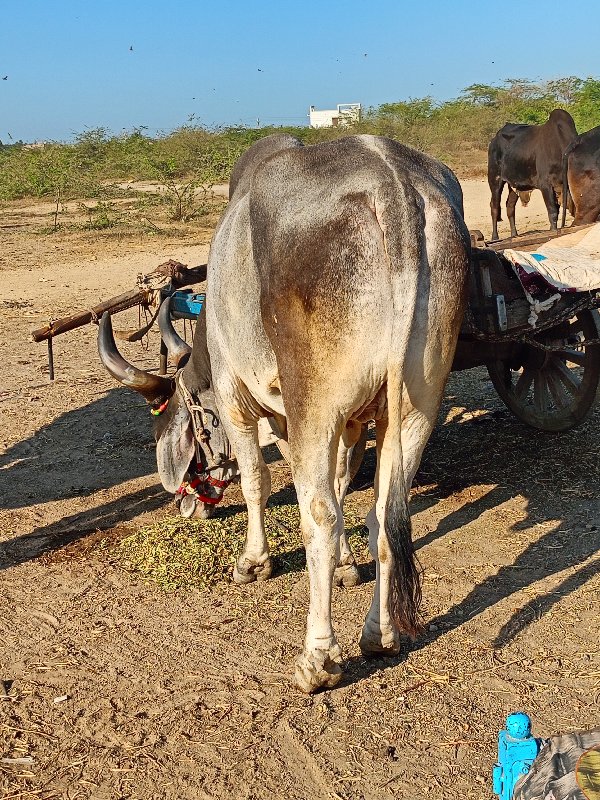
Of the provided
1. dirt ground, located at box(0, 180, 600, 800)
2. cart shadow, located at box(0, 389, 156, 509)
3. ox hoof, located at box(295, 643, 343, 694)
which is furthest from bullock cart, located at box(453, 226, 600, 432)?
cart shadow, located at box(0, 389, 156, 509)

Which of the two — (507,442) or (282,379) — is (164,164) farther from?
(282,379)

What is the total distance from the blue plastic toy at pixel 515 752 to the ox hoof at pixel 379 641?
1.50m

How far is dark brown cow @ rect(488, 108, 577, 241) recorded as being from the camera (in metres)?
14.8

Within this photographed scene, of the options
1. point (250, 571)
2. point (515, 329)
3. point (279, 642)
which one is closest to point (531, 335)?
point (515, 329)

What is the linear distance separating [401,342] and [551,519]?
248 cm

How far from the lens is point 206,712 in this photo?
378cm

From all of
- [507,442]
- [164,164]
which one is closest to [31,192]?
[164,164]

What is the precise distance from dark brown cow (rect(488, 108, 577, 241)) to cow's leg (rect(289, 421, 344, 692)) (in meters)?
11.8

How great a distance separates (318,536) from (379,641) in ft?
1.96

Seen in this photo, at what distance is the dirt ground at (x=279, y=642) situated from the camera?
3.44 metres

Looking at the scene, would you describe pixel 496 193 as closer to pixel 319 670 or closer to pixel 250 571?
pixel 250 571

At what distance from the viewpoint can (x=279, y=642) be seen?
4.32 metres

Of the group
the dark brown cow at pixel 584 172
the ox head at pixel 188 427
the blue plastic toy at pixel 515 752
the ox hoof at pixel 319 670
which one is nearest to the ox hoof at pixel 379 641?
the ox hoof at pixel 319 670

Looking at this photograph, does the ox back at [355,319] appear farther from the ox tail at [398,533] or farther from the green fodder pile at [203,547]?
the green fodder pile at [203,547]
